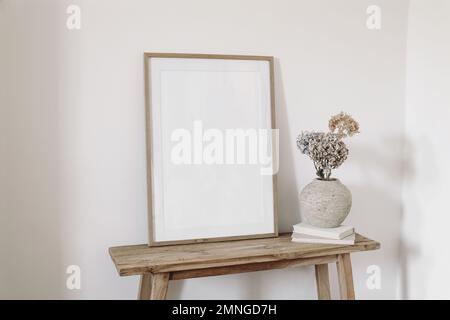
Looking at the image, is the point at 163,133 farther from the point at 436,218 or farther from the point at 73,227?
the point at 436,218

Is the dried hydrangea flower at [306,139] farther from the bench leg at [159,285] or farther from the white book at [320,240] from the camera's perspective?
the bench leg at [159,285]

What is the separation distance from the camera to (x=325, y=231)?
5.50 ft

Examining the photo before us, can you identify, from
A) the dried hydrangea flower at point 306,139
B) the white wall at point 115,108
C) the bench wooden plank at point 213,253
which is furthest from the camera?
the dried hydrangea flower at point 306,139

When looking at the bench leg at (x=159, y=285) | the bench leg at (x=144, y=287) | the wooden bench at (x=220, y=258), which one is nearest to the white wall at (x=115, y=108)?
the bench leg at (x=144, y=287)

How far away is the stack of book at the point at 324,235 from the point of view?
1.66 meters

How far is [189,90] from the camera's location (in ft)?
5.57

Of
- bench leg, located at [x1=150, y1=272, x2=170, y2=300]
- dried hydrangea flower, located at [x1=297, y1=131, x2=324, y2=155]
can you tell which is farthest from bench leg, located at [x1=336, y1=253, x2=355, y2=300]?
bench leg, located at [x1=150, y1=272, x2=170, y2=300]

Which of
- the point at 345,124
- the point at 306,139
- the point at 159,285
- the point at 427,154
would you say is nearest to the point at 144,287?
the point at 159,285

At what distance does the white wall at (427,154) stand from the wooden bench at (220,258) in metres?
0.41

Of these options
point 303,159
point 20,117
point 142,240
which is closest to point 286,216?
point 303,159

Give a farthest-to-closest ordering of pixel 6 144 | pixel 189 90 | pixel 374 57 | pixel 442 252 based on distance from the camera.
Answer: pixel 374 57 → pixel 442 252 → pixel 189 90 → pixel 6 144

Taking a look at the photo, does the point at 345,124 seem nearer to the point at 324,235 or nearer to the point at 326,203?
the point at 326,203

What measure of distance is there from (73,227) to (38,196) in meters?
0.16

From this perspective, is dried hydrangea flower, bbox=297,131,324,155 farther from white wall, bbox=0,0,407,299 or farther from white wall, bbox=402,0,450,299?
white wall, bbox=402,0,450,299
